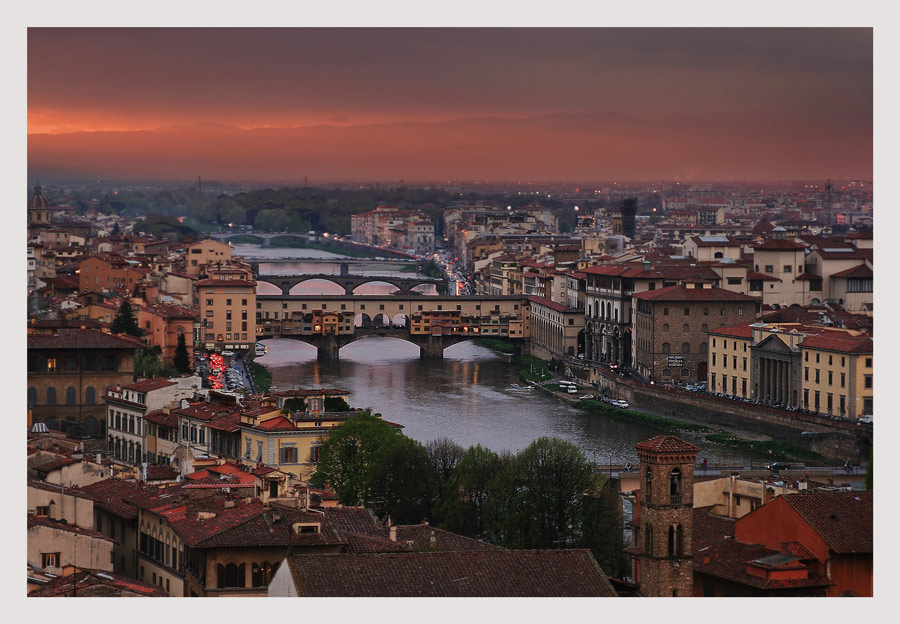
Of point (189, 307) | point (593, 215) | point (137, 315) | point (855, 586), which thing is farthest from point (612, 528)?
point (593, 215)

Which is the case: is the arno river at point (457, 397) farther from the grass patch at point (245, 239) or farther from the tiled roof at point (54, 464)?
the grass patch at point (245, 239)

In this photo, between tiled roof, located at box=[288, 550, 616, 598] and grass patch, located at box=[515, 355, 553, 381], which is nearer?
tiled roof, located at box=[288, 550, 616, 598]

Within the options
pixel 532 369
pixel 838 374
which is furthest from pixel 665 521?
pixel 532 369

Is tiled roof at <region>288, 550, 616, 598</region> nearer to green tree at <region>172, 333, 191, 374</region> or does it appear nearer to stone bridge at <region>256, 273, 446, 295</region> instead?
green tree at <region>172, 333, 191, 374</region>

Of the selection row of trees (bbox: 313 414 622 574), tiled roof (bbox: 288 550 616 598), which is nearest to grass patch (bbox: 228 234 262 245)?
row of trees (bbox: 313 414 622 574)

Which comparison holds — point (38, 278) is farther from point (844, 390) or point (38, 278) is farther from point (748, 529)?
point (748, 529)

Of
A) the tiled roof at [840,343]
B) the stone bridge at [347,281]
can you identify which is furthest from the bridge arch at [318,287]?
the tiled roof at [840,343]

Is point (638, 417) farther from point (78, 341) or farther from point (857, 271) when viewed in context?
point (78, 341)
